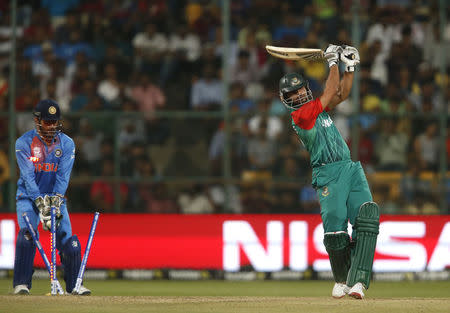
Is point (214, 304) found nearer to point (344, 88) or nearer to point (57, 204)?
point (57, 204)

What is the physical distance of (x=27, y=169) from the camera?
368 inches

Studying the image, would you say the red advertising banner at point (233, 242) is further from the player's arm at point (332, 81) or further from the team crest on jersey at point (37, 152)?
the player's arm at point (332, 81)

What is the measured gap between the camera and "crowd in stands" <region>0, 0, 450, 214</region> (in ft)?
45.4

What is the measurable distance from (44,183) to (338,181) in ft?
9.98

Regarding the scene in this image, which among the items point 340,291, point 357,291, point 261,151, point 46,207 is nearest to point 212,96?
point 261,151

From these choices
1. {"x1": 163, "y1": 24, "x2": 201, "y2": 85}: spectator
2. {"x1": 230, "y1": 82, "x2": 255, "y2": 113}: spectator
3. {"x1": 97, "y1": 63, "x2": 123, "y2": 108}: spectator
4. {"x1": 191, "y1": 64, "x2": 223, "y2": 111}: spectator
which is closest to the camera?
{"x1": 230, "y1": 82, "x2": 255, "y2": 113}: spectator

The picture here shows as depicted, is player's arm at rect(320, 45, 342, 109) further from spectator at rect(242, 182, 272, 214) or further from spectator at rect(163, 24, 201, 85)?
spectator at rect(163, 24, 201, 85)

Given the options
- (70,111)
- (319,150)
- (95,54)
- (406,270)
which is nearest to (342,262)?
(319,150)

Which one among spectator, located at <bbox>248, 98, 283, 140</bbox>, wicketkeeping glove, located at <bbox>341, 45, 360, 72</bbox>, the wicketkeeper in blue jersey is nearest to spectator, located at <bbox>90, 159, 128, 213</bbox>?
spectator, located at <bbox>248, 98, 283, 140</bbox>

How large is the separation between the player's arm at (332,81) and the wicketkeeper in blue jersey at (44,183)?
9.02ft

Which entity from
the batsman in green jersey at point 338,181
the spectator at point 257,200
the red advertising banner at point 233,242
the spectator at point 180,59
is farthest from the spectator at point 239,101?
the batsman in green jersey at point 338,181

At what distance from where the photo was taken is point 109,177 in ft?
45.6

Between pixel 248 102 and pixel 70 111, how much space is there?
2.77 meters

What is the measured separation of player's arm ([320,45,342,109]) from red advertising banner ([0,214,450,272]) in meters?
5.00
